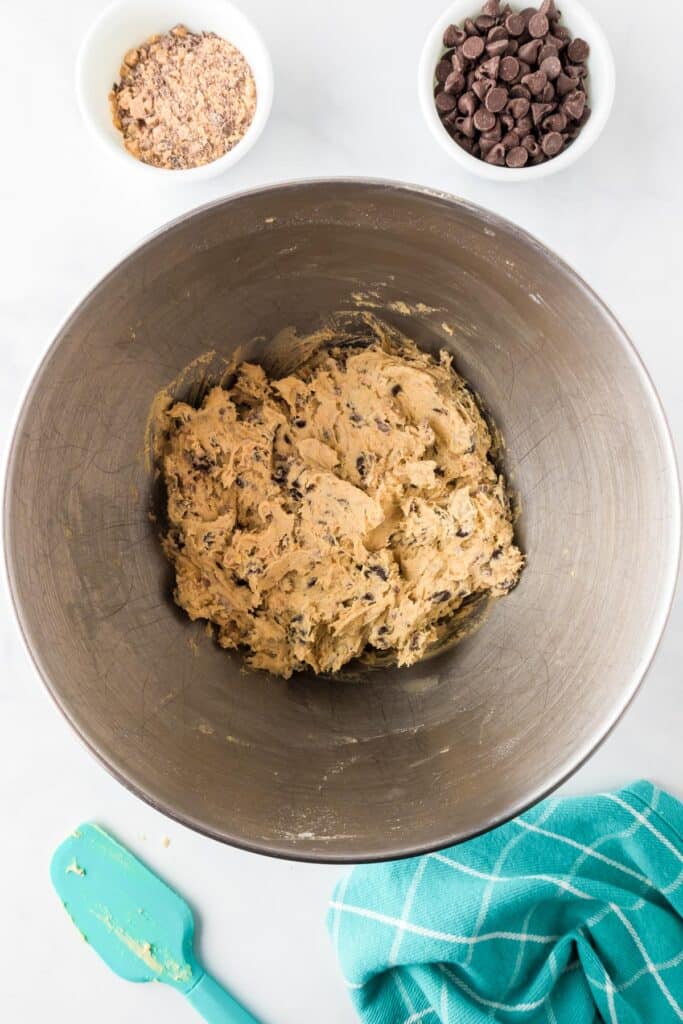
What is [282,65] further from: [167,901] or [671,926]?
[671,926]

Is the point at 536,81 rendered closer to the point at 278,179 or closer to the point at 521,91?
the point at 521,91

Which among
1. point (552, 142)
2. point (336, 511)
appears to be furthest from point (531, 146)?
point (336, 511)

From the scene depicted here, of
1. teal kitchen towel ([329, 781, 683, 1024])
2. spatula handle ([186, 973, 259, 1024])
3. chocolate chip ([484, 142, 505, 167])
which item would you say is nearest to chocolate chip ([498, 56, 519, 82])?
chocolate chip ([484, 142, 505, 167])

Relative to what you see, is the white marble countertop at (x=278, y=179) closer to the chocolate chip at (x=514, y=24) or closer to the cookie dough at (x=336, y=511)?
the chocolate chip at (x=514, y=24)

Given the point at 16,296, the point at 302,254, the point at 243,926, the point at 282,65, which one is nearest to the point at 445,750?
the point at 243,926

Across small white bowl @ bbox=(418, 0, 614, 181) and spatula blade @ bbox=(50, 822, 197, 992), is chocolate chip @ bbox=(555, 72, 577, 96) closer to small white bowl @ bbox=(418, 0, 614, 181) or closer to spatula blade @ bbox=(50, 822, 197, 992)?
small white bowl @ bbox=(418, 0, 614, 181)

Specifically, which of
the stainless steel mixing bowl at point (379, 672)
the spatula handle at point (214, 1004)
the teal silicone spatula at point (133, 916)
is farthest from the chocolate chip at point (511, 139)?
the spatula handle at point (214, 1004)
